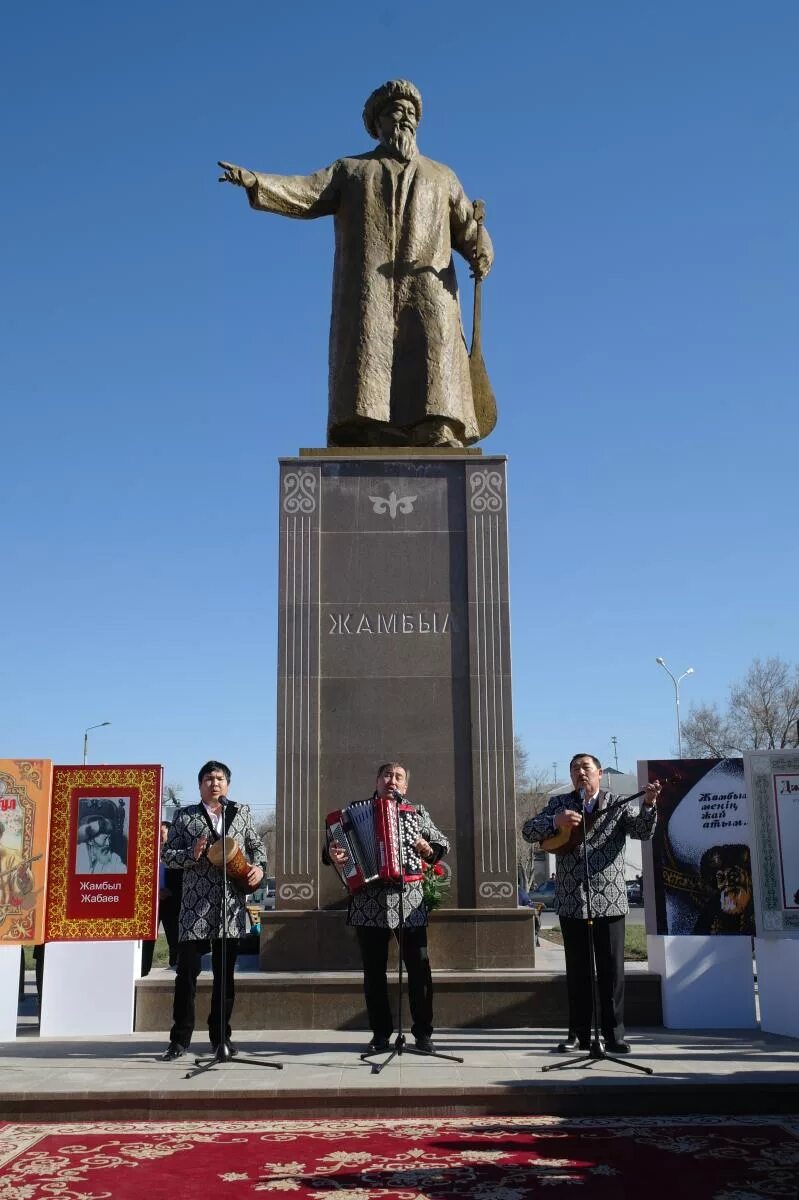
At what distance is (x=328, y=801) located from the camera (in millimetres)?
8789

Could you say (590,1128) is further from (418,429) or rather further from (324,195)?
(324,195)

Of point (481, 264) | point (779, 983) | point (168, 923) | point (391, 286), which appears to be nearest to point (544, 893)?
point (168, 923)

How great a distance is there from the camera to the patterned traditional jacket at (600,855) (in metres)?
6.89

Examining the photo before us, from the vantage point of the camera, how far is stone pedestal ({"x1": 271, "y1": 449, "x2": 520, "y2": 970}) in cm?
866

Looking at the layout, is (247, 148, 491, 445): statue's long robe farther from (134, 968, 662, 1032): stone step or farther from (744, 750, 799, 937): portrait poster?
(134, 968, 662, 1032): stone step

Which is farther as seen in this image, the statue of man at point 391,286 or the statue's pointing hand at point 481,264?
the statue's pointing hand at point 481,264

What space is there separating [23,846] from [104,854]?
590mm

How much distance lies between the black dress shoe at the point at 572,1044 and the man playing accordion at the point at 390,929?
2.62ft

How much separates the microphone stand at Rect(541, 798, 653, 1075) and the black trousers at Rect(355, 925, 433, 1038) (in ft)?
2.73

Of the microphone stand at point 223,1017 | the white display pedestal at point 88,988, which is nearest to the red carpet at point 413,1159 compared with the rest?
the microphone stand at point 223,1017

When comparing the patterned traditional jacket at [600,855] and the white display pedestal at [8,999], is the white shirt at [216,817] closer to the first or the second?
the patterned traditional jacket at [600,855]

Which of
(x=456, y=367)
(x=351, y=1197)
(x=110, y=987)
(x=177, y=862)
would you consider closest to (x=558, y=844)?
(x=177, y=862)

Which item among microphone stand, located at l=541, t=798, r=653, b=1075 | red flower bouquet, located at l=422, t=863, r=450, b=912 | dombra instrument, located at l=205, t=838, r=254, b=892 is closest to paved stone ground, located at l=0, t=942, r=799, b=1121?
microphone stand, located at l=541, t=798, r=653, b=1075

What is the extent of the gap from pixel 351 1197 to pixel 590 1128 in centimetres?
162
